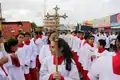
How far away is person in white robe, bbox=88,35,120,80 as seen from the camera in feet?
11.1

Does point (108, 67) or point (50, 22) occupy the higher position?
point (50, 22)

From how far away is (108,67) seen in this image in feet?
11.4

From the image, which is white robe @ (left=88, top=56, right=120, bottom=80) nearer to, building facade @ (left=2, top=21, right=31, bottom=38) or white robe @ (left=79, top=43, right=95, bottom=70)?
white robe @ (left=79, top=43, right=95, bottom=70)

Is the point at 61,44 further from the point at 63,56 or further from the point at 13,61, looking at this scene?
the point at 13,61

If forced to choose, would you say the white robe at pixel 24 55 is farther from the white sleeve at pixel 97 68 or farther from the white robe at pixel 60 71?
the white sleeve at pixel 97 68

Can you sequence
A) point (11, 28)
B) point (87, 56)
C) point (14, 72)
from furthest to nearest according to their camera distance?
point (11, 28) → point (87, 56) → point (14, 72)

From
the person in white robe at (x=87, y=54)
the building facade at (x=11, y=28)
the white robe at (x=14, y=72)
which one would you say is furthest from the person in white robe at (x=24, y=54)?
the building facade at (x=11, y=28)

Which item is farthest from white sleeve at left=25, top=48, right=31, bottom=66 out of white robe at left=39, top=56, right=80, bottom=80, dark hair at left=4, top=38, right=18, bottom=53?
white robe at left=39, top=56, right=80, bottom=80

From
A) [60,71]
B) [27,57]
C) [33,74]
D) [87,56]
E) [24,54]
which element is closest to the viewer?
[60,71]

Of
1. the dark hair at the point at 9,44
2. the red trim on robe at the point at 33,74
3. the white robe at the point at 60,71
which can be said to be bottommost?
the red trim on robe at the point at 33,74

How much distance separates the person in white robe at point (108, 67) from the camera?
11.1 ft

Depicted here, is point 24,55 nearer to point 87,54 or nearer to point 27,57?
point 27,57

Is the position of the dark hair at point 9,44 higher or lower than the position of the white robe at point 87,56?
higher

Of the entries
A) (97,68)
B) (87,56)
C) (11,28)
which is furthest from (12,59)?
(11,28)
